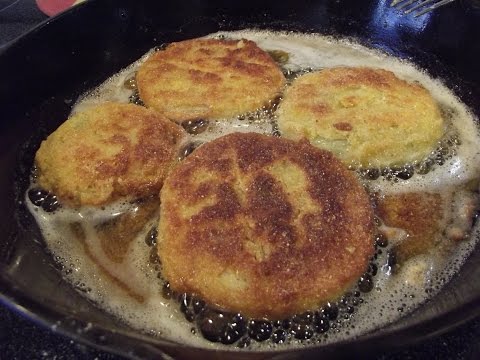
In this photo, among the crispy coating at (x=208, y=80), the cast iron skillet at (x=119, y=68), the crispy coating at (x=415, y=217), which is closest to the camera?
the cast iron skillet at (x=119, y=68)

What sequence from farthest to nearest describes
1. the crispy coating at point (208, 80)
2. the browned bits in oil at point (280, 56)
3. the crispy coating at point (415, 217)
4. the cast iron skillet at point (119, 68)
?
the browned bits in oil at point (280, 56) < the crispy coating at point (208, 80) < the crispy coating at point (415, 217) < the cast iron skillet at point (119, 68)

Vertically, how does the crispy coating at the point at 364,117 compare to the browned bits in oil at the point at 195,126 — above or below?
above

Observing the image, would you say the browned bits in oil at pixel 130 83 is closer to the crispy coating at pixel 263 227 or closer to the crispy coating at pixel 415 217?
the crispy coating at pixel 263 227

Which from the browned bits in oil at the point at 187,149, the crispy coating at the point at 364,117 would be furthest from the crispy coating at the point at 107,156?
the crispy coating at the point at 364,117

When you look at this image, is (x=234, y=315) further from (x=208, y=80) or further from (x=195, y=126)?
(x=208, y=80)

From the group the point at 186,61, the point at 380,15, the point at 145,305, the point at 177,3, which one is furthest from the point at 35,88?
the point at 380,15

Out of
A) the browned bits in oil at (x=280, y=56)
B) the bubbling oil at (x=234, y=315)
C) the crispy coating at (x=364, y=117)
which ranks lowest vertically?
the bubbling oil at (x=234, y=315)

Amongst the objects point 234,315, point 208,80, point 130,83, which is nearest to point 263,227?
point 234,315
